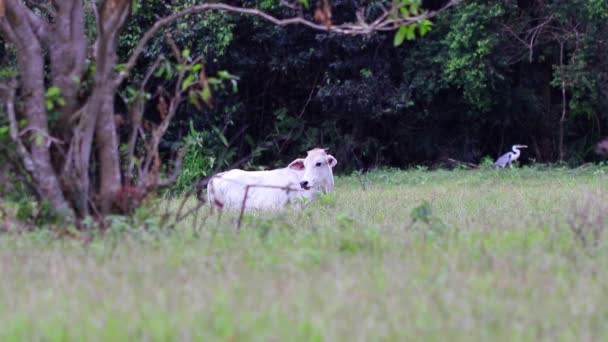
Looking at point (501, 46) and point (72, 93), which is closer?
point (72, 93)

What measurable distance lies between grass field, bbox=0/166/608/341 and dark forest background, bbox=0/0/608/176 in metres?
10.7

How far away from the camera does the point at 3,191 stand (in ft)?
22.3

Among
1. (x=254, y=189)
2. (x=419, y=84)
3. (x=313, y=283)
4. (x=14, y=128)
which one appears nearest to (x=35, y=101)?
(x=14, y=128)

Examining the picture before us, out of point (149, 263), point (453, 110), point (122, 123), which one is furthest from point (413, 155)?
point (149, 263)

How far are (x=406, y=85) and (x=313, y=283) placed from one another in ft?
47.7

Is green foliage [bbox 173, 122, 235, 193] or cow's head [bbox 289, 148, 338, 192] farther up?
cow's head [bbox 289, 148, 338, 192]

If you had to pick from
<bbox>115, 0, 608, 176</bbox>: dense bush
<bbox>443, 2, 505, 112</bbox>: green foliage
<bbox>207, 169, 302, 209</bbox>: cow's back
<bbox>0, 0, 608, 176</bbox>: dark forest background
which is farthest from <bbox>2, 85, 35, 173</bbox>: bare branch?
<bbox>443, 2, 505, 112</bbox>: green foliage

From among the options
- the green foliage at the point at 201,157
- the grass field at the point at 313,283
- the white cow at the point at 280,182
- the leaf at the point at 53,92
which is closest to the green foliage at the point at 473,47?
the green foliage at the point at 201,157

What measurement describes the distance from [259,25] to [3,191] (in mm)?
12296

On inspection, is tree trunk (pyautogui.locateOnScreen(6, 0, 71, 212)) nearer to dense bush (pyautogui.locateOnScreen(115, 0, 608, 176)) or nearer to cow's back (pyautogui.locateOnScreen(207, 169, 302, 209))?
cow's back (pyautogui.locateOnScreen(207, 169, 302, 209))

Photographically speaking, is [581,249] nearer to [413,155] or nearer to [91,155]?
[91,155]

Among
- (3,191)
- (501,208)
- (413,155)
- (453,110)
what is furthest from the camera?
(413,155)

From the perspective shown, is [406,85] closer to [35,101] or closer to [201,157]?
[201,157]

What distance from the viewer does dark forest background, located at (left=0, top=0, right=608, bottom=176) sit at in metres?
17.9
